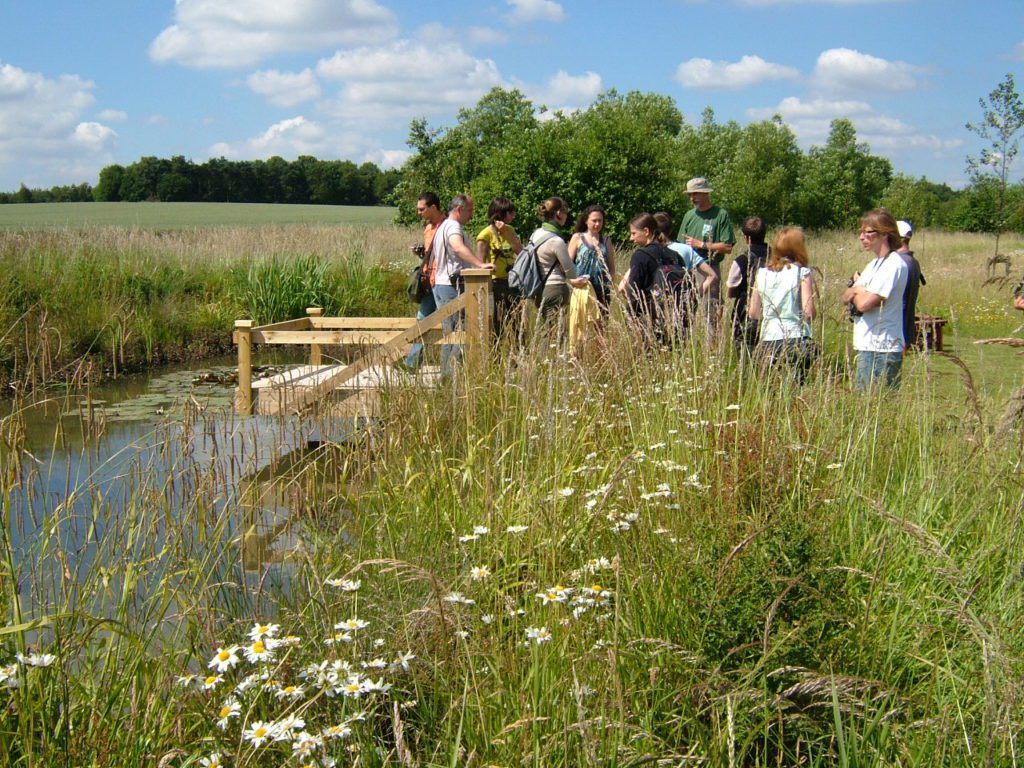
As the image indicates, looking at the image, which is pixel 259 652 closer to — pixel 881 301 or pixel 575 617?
pixel 575 617

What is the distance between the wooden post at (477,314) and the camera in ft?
18.5

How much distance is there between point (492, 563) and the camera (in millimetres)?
3246

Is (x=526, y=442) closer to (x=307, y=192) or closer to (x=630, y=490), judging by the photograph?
(x=630, y=490)

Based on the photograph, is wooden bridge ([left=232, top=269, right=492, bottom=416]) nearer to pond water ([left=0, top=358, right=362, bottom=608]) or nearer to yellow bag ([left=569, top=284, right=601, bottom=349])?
yellow bag ([left=569, top=284, right=601, bottom=349])

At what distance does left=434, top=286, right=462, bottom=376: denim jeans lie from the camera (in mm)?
5884

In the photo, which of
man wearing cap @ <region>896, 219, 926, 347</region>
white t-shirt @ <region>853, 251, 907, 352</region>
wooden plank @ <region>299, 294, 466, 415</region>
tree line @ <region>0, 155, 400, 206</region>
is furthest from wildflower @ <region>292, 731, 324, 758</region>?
tree line @ <region>0, 155, 400, 206</region>

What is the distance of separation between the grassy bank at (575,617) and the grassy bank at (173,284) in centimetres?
864

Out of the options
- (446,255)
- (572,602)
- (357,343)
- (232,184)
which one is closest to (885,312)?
(357,343)

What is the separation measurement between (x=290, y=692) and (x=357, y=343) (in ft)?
13.4

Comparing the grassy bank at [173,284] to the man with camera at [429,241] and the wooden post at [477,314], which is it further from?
the wooden post at [477,314]

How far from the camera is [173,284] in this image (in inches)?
618

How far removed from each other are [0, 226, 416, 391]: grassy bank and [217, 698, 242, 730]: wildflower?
9617 millimetres

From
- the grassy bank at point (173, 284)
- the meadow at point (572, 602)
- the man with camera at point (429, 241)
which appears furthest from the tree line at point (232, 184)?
the meadow at point (572, 602)

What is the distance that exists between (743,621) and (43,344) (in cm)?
216
